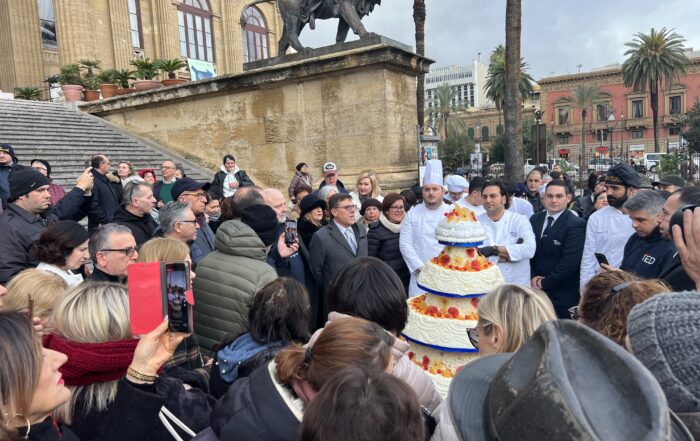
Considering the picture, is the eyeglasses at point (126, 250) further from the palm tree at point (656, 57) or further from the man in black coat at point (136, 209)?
the palm tree at point (656, 57)

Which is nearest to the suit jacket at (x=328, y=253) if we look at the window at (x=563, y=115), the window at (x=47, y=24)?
the window at (x=47, y=24)

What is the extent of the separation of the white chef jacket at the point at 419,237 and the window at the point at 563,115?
69.2 meters

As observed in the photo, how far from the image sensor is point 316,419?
4.03ft

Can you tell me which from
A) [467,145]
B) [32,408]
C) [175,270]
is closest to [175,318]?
[175,270]

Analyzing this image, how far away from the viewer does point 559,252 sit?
4.79 m

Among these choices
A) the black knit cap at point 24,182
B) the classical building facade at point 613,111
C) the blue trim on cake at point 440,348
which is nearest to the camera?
the blue trim on cake at point 440,348

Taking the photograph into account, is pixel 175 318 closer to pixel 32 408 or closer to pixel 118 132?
pixel 32 408

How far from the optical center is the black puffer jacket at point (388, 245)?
206 inches

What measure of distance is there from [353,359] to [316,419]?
1.29 feet

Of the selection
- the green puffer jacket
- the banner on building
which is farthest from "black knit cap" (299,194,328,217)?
the banner on building

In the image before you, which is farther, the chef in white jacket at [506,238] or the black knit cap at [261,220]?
the chef in white jacket at [506,238]

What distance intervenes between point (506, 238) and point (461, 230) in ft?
5.95

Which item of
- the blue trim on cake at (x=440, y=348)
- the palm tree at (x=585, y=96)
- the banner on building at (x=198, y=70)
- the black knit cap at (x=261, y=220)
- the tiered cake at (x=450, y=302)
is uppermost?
the palm tree at (x=585, y=96)

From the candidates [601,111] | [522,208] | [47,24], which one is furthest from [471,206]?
[601,111]
